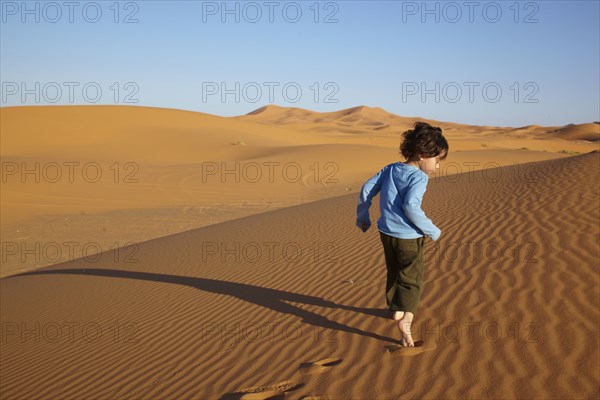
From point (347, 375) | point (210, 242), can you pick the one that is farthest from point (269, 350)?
point (210, 242)

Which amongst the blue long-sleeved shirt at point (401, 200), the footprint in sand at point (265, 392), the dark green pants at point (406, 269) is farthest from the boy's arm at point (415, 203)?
the footprint in sand at point (265, 392)

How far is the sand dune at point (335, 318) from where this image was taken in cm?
373

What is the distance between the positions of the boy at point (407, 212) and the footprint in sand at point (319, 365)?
1.97 ft

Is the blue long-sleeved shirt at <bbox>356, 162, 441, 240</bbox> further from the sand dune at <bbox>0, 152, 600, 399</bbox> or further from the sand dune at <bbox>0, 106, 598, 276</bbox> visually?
the sand dune at <bbox>0, 106, 598, 276</bbox>

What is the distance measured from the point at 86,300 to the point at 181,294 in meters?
1.60

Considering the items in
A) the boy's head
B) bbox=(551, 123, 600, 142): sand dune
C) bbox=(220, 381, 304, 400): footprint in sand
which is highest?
bbox=(551, 123, 600, 142): sand dune

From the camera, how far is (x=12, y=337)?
21.2 feet

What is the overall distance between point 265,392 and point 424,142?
2.23 m

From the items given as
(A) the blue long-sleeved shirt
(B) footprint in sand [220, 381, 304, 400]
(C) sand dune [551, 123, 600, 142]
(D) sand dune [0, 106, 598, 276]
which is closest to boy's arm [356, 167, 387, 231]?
(A) the blue long-sleeved shirt

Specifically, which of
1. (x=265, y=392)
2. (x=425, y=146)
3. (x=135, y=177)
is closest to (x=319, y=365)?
(x=265, y=392)

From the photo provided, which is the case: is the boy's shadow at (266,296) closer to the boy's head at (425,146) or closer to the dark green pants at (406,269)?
the dark green pants at (406,269)

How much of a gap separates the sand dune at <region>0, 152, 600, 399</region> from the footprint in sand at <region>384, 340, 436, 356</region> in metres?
0.02

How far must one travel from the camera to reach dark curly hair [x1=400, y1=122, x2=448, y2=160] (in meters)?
3.73

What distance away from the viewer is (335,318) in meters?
5.08
